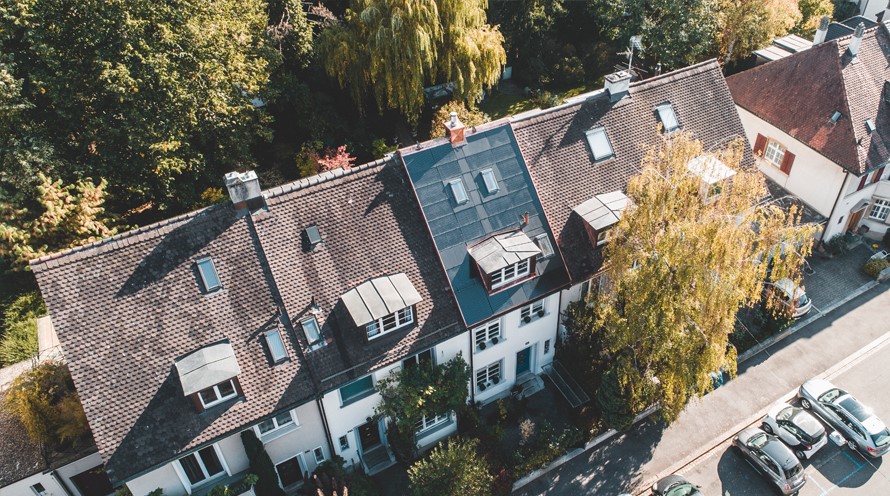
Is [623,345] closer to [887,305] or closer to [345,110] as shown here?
[887,305]

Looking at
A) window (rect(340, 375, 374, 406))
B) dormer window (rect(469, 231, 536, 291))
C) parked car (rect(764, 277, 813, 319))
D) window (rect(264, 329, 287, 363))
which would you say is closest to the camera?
window (rect(264, 329, 287, 363))

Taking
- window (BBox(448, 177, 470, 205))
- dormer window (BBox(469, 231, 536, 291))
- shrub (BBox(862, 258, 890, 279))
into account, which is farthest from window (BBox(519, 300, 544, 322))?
shrub (BBox(862, 258, 890, 279))

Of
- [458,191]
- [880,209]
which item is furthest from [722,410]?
[880,209]

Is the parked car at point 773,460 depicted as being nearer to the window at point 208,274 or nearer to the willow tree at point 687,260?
the willow tree at point 687,260

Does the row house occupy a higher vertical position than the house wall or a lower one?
higher

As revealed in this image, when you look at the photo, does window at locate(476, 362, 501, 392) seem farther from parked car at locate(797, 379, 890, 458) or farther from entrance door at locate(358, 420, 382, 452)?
parked car at locate(797, 379, 890, 458)

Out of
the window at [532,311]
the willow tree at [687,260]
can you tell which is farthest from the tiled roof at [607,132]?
the willow tree at [687,260]
